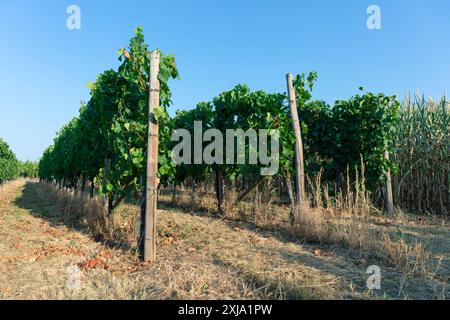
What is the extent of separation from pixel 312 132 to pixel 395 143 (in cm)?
275

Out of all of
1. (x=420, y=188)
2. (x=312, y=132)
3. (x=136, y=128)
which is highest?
(x=312, y=132)

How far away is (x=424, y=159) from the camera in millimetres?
10266

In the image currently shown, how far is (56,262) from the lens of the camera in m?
4.78

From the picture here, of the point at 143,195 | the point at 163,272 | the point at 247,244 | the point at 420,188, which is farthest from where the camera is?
the point at 420,188

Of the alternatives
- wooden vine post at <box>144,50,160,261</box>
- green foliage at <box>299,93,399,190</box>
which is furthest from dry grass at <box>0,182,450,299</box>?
green foliage at <box>299,93,399,190</box>

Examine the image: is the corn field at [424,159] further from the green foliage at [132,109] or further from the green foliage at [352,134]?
the green foliage at [132,109]

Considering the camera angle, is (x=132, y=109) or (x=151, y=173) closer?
(x=151, y=173)

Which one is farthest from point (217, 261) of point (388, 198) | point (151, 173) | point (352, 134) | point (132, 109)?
point (352, 134)

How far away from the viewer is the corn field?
392 inches

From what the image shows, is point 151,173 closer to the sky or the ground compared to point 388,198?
closer to the sky

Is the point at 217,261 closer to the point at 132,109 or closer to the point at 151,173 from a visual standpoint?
the point at 151,173

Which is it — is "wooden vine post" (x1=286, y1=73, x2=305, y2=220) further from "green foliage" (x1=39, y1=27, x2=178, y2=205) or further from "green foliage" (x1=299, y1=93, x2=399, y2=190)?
"green foliage" (x1=39, y1=27, x2=178, y2=205)
